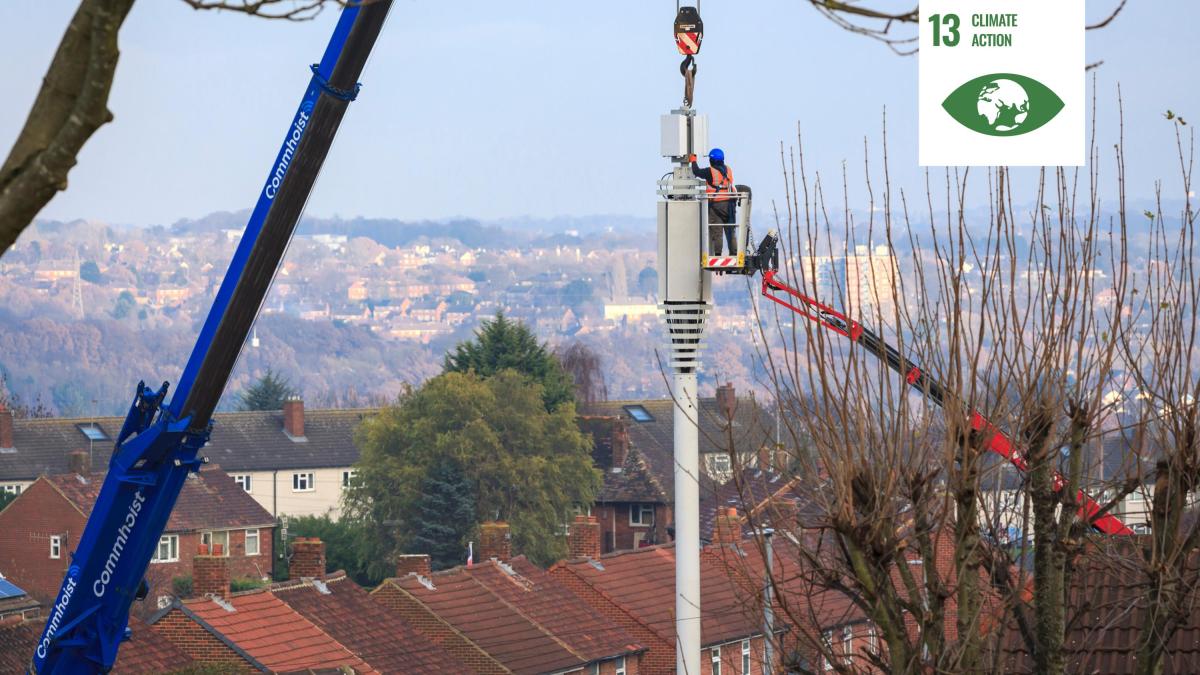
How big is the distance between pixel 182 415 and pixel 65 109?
1430 cm

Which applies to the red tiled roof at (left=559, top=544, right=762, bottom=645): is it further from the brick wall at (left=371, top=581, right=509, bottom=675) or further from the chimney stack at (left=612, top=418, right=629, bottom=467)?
the chimney stack at (left=612, top=418, right=629, bottom=467)

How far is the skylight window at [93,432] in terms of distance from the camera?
347 ft

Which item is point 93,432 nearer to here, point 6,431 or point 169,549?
point 6,431

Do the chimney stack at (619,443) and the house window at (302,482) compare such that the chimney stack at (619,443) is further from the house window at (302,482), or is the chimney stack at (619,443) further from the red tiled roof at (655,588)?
the red tiled roof at (655,588)

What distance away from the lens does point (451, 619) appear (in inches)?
1698

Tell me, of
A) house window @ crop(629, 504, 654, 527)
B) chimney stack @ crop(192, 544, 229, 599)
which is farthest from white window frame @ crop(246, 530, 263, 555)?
chimney stack @ crop(192, 544, 229, 599)

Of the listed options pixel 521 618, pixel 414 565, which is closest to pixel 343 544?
pixel 414 565

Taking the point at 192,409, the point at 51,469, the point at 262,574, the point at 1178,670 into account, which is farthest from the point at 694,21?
the point at 51,469

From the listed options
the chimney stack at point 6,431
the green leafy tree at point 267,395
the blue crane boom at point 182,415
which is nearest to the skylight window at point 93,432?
the chimney stack at point 6,431

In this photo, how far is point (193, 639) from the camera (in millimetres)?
37438

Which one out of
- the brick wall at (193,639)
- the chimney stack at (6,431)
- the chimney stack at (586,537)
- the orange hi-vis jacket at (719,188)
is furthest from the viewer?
the chimney stack at (6,431)

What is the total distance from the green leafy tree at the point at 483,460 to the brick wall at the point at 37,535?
13064mm

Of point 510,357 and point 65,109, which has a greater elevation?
point 65,109

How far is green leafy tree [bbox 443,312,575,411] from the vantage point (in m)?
92.3
